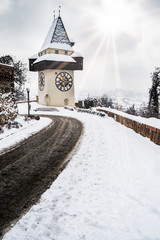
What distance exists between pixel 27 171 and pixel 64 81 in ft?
90.7

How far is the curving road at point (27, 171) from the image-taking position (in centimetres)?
360

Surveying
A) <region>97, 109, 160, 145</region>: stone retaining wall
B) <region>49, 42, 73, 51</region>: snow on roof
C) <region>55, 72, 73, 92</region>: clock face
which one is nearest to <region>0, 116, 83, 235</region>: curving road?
<region>97, 109, 160, 145</region>: stone retaining wall

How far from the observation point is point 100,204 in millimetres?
3668

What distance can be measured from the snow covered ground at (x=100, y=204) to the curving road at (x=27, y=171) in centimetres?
25

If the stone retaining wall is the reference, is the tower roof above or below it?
above

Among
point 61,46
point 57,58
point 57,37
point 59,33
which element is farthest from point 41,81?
A: point 59,33

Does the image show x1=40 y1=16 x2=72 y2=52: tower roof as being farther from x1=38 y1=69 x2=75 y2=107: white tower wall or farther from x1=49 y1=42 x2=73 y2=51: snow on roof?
x1=38 y1=69 x2=75 y2=107: white tower wall

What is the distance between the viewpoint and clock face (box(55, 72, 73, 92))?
3088 centimetres

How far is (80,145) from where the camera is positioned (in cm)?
792

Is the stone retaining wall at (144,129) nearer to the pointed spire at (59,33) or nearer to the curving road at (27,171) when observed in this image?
the curving road at (27,171)

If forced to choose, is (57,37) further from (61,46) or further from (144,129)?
(144,129)

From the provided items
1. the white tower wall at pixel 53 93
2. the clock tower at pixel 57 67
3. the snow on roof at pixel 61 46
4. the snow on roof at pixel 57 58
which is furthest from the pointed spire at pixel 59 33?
the white tower wall at pixel 53 93

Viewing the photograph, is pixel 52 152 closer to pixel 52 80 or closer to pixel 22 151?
pixel 22 151

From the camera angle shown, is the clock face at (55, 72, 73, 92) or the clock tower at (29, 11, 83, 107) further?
the clock face at (55, 72, 73, 92)
